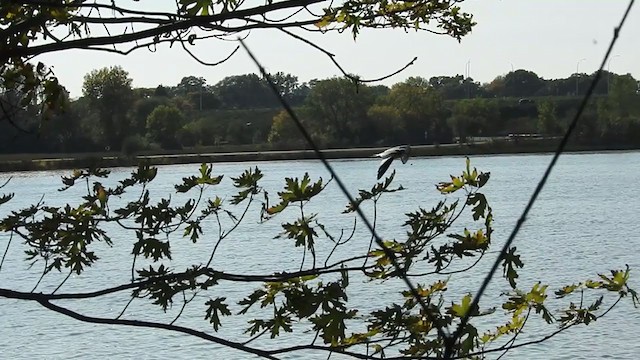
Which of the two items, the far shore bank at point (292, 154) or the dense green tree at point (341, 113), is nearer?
the dense green tree at point (341, 113)

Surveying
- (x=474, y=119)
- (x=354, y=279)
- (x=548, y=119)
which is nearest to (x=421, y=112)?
(x=474, y=119)

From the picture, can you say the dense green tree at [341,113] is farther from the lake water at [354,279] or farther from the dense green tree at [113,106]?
the dense green tree at [113,106]

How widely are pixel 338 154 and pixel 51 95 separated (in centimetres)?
7336

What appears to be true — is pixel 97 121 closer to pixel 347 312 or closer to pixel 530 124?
pixel 530 124

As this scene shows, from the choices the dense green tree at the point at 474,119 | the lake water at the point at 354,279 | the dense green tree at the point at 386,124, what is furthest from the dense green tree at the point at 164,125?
the lake water at the point at 354,279

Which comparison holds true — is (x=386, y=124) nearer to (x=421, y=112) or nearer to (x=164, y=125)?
(x=421, y=112)

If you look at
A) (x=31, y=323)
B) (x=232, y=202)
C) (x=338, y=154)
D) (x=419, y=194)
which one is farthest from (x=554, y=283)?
(x=338, y=154)

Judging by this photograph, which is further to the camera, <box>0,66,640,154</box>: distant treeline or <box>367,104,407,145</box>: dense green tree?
<box>367,104,407,145</box>: dense green tree

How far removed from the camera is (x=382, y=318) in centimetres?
429

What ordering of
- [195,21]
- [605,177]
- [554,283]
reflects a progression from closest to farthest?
[195,21], [554,283], [605,177]

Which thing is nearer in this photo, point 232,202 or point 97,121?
point 232,202

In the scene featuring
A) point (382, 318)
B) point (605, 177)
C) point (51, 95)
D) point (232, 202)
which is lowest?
point (605, 177)

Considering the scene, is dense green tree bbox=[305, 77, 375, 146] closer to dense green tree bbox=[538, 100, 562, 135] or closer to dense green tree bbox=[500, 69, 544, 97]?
dense green tree bbox=[538, 100, 562, 135]

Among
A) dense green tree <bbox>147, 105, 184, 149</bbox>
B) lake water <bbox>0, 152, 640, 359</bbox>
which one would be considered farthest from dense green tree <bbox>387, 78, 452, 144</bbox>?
lake water <bbox>0, 152, 640, 359</bbox>
